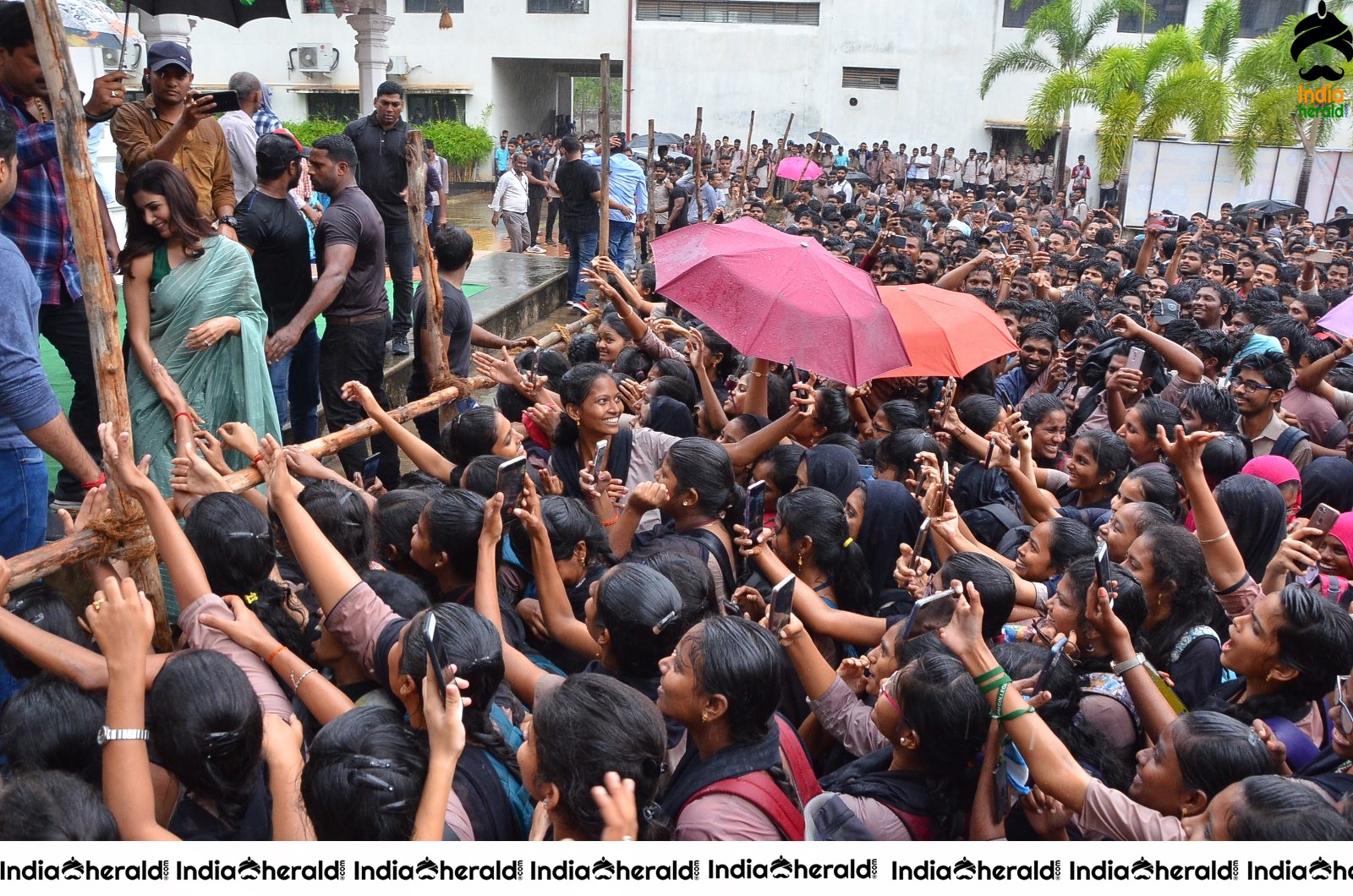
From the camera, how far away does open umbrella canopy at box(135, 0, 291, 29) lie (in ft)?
18.6

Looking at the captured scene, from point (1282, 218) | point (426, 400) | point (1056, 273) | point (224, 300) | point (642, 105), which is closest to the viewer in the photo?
point (224, 300)

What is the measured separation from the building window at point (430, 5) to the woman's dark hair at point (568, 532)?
27017 millimetres

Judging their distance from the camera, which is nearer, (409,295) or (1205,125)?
(409,295)

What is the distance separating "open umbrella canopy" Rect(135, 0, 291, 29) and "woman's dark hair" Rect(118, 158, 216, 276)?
7.51 feet

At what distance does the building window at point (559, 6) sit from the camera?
27.4m

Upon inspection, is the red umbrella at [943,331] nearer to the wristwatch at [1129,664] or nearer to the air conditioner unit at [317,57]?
the wristwatch at [1129,664]

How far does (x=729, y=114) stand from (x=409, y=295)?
22935mm

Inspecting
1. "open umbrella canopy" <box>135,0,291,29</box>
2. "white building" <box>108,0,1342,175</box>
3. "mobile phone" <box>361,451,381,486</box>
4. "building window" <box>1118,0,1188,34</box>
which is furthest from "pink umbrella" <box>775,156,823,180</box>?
"building window" <box>1118,0,1188,34</box>

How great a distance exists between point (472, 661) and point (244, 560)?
0.96m

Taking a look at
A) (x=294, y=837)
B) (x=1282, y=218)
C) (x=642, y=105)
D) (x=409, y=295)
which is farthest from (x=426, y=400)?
(x=642, y=105)

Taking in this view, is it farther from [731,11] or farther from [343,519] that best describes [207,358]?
[731,11]

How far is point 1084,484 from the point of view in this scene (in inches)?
167

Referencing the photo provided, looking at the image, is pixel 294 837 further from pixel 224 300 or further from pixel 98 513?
pixel 224 300

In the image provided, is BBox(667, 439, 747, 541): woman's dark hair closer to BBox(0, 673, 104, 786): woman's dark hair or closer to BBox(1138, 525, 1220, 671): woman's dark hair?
BBox(1138, 525, 1220, 671): woman's dark hair
